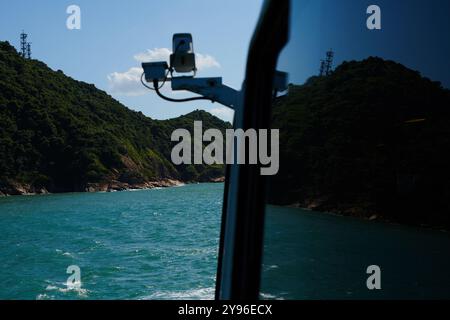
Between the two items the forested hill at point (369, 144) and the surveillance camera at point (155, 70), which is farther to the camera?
the surveillance camera at point (155, 70)

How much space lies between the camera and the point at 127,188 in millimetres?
67375

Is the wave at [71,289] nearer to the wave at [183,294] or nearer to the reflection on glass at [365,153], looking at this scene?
the wave at [183,294]

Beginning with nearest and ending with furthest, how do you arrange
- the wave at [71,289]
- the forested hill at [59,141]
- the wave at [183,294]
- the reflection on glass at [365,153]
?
the reflection on glass at [365,153], the wave at [183,294], the wave at [71,289], the forested hill at [59,141]

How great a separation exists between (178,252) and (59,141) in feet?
145

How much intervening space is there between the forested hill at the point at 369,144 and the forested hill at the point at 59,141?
58.6m

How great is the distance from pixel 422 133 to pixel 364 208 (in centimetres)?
91

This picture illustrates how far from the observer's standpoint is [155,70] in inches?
82.0

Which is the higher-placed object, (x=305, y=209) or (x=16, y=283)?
(x=305, y=209)

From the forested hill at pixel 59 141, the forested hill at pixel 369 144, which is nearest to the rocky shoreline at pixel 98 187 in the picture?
the forested hill at pixel 59 141

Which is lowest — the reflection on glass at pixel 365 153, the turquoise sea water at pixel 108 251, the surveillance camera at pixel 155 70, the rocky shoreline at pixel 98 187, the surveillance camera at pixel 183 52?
the turquoise sea water at pixel 108 251

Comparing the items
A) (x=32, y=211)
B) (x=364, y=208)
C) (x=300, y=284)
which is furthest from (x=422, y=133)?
(x=32, y=211)

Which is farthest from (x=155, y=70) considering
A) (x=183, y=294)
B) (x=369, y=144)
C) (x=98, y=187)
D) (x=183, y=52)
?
(x=98, y=187)

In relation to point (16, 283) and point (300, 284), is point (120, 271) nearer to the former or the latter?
point (16, 283)

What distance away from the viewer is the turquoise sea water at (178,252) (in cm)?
172
